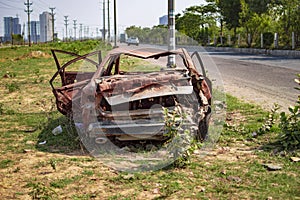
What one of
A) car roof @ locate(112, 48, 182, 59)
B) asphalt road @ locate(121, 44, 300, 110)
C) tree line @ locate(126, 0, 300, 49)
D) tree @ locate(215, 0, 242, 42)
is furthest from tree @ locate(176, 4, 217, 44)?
car roof @ locate(112, 48, 182, 59)

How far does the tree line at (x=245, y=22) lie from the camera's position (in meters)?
32.0

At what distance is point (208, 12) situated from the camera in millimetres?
56688

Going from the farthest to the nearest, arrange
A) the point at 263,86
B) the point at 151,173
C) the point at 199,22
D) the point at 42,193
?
the point at 199,22
the point at 263,86
the point at 151,173
the point at 42,193

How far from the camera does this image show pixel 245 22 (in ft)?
133

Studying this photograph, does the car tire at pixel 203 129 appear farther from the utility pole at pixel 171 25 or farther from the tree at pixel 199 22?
the tree at pixel 199 22

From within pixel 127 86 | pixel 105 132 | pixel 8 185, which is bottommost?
pixel 8 185

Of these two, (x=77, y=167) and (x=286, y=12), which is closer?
(x=77, y=167)

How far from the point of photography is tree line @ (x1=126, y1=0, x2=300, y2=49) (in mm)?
31984

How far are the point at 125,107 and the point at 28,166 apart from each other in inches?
61.9

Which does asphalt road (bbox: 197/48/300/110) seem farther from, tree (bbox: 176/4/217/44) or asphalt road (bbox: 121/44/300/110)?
tree (bbox: 176/4/217/44)

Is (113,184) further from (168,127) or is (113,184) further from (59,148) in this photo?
(59,148)

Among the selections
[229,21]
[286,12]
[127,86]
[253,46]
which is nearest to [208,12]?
[229,21]

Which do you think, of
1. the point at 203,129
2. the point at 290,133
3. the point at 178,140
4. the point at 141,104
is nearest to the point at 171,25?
the point at 203,129

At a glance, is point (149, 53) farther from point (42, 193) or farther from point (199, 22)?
point (199, 22)
